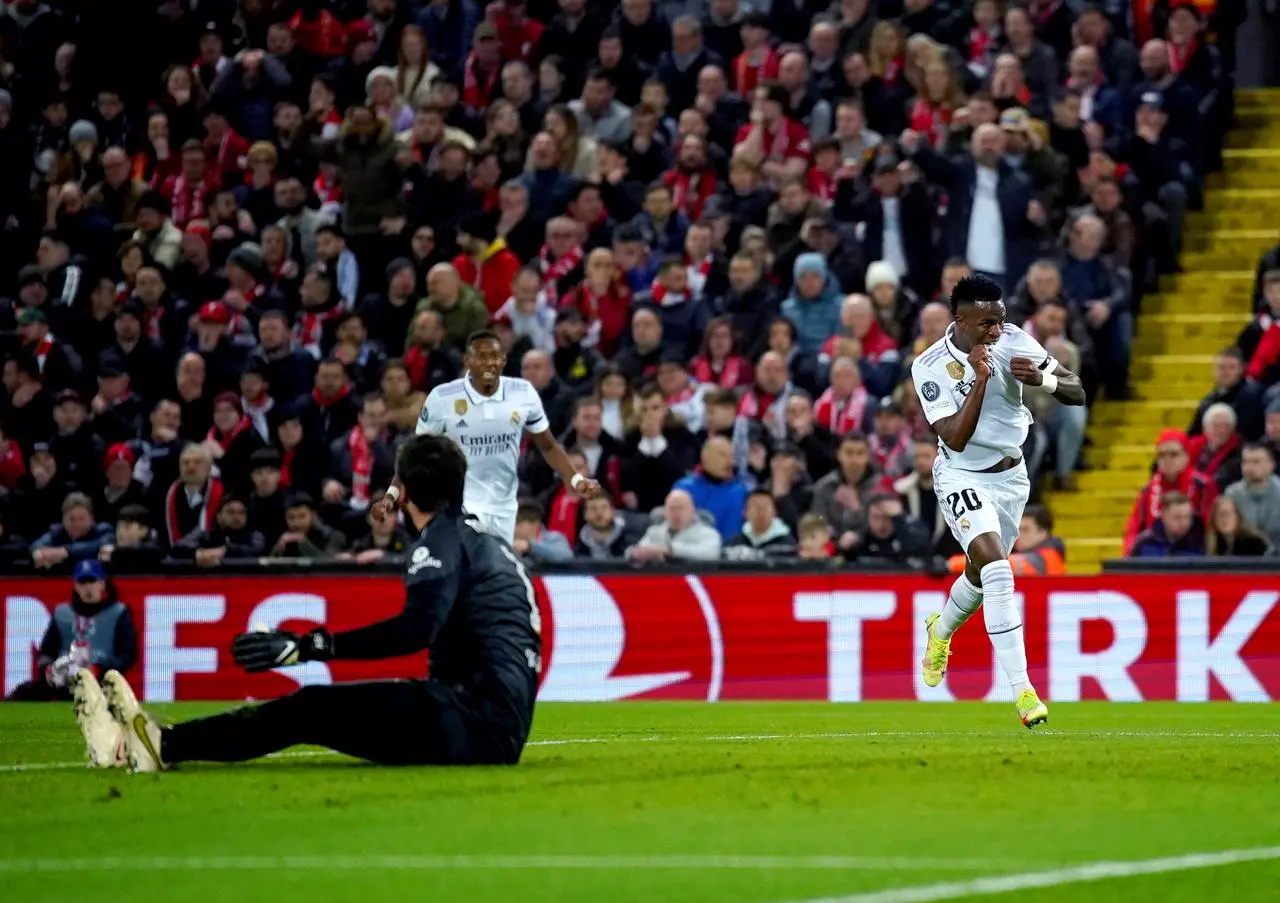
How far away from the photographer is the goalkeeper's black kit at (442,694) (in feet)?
30.7

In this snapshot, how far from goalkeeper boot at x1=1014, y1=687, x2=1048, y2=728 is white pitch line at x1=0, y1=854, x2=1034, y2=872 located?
5.14 m

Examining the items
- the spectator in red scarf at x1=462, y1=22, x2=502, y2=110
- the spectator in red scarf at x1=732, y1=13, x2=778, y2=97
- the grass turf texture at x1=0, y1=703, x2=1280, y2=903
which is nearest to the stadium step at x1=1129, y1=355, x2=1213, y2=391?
the spectator in red scarf at x1=732, y1=13, x2=778, y2=97

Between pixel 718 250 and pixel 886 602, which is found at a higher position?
pixel 718 250

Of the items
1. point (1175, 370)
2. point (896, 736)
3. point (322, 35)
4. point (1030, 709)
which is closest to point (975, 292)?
point (1030, 709)

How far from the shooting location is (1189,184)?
77.9 feet

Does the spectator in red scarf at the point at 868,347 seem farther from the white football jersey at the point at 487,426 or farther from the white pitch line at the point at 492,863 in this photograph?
the white pitch line at the point at 492,863

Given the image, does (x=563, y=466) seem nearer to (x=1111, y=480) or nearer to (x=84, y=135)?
(x=1111, y=480)

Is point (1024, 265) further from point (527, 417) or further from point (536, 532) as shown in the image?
point (527, 417)

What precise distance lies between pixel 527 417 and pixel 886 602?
4.39 meters

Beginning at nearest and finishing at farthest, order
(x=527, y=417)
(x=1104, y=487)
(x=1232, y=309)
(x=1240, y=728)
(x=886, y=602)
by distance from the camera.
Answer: (x=1240, y=728) < (x=527, y=417) < (x=886, y=602) < (x=1104, y=487) < (x=1232, y=309)

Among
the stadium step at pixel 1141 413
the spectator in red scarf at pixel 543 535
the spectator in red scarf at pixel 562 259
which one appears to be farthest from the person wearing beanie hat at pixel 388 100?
the stadium step at pixel 1141 413

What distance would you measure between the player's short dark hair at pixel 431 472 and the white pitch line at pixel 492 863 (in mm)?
2208

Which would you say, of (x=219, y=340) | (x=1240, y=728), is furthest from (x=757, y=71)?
(x=1240, y=728)

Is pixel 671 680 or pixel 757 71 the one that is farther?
pixel 757 71
